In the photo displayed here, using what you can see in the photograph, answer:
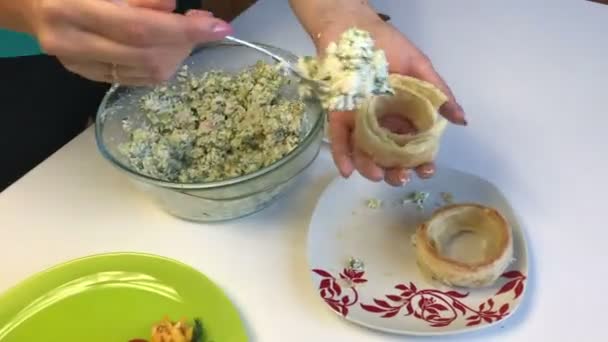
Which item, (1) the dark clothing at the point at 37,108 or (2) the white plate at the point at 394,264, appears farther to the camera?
(1) the dark clothing at the point at 37,108

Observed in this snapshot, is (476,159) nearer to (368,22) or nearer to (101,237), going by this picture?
(368,22)

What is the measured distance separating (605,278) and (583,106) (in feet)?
0.96

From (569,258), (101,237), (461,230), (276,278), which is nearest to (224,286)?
(276,278)

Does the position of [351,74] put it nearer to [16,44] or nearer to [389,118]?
[389,118]

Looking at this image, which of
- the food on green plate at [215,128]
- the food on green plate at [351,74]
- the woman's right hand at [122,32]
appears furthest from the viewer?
the food on green plate at [215,128]

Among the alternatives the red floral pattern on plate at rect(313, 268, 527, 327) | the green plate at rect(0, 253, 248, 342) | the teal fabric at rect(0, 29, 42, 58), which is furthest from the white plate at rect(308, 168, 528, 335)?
the teal fabric at rect(0, 29, 42, 58)

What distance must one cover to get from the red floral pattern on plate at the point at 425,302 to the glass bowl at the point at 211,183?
0.38ft

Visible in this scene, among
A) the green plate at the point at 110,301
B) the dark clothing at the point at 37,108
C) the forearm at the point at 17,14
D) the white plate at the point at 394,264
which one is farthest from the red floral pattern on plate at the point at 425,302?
the dark clothing at the point at 37,108

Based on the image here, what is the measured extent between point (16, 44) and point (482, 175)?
2.02 ft

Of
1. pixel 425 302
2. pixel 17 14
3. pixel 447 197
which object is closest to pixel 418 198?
pixel 447 197

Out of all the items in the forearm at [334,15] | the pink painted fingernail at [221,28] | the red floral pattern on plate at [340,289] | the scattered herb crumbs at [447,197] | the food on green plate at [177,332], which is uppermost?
the forearm at [334,15]

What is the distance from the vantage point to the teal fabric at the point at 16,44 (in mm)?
923

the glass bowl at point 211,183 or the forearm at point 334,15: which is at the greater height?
the forearm at point 334,15

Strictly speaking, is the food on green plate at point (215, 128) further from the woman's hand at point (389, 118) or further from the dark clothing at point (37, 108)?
the dark clothing at point (37, 108)
